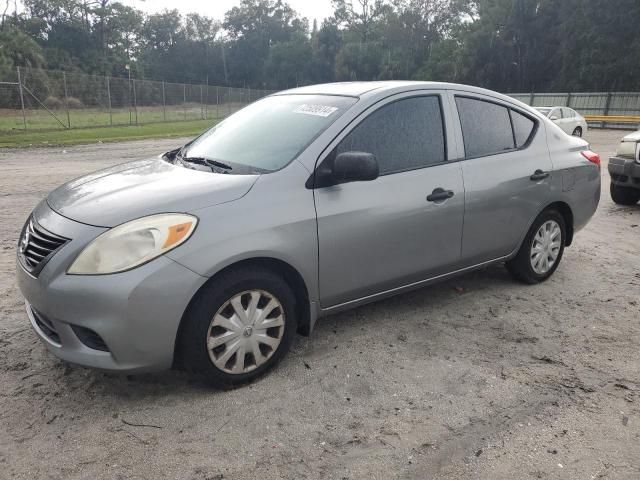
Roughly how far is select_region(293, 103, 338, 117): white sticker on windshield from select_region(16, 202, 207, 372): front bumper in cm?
147

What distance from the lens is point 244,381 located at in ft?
10.3

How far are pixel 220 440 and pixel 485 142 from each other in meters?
2.94

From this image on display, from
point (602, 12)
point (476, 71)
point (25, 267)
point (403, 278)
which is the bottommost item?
point (403, 278)

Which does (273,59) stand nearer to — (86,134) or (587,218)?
(86,134)

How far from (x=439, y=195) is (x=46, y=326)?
8.54 feet

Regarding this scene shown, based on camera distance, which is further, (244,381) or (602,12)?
(602,12)

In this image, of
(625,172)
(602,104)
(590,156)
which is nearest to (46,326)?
(590,156)

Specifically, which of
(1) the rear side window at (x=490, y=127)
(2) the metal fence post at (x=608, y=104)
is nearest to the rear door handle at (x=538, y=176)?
(1) the rear side window at (x=490, y=127)

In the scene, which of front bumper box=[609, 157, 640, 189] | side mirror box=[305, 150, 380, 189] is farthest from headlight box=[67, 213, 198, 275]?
front bumper box=[609, 157, 640, 189]

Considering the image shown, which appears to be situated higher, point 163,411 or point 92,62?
point 92,62

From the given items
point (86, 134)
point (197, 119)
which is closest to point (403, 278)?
point (86, 134)

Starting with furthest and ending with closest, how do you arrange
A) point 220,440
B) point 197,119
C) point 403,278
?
1. point 197,119
2. point 403,278
3. point 220,440

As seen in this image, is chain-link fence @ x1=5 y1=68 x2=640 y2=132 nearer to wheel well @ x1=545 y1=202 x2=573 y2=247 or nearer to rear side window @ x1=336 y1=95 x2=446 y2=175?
rear side window @ x1=336 y1=95 x2=446 y2=175

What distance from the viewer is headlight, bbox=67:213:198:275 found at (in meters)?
2.73
